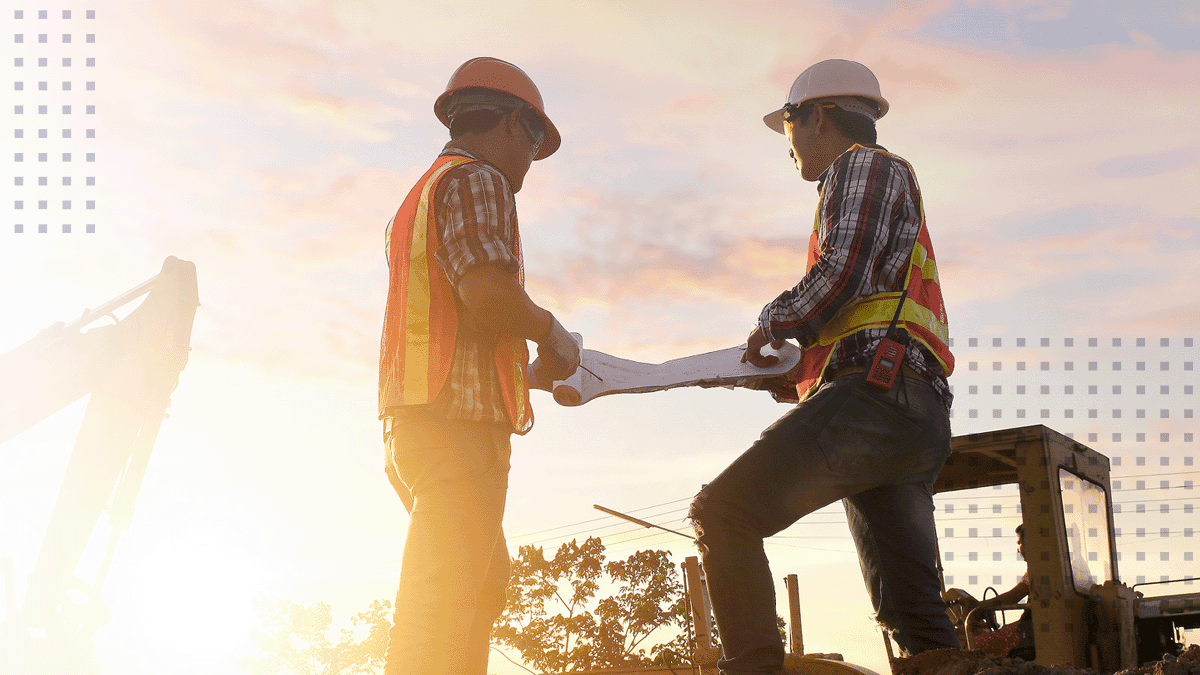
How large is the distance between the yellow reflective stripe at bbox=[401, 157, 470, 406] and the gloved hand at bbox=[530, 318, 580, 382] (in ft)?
1.28

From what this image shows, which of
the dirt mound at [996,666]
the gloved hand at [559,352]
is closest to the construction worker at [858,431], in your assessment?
the dirt mound at [996,666]

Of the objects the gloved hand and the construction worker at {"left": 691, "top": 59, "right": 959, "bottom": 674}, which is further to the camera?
the gloved hand

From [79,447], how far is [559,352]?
417 inches

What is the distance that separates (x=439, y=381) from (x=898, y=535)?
1.51 meters

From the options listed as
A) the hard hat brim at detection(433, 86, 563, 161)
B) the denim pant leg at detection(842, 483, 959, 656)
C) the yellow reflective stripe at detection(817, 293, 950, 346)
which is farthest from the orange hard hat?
the denim pant leg at detection(842, 483, 959, 656)

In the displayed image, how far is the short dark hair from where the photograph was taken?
365 centimetres

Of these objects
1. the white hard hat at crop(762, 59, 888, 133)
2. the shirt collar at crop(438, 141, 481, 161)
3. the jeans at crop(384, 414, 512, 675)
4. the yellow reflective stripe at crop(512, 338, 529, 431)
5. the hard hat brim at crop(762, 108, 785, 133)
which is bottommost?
the jeans at crop(384, 414, 512, 675)

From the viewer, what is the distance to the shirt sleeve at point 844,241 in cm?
324

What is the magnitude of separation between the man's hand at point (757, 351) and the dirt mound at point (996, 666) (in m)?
1.23

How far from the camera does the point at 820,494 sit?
312 centimetres

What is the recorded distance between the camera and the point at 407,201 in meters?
3.30

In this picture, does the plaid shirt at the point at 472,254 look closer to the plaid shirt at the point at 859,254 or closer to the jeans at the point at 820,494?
the jeans at the point at 820,494

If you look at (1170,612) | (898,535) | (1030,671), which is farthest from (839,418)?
(1170,612)

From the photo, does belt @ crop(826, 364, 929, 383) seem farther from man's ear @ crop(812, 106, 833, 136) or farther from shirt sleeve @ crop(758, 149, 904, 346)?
man's ear @ crop(812, 106, 833, 136)
